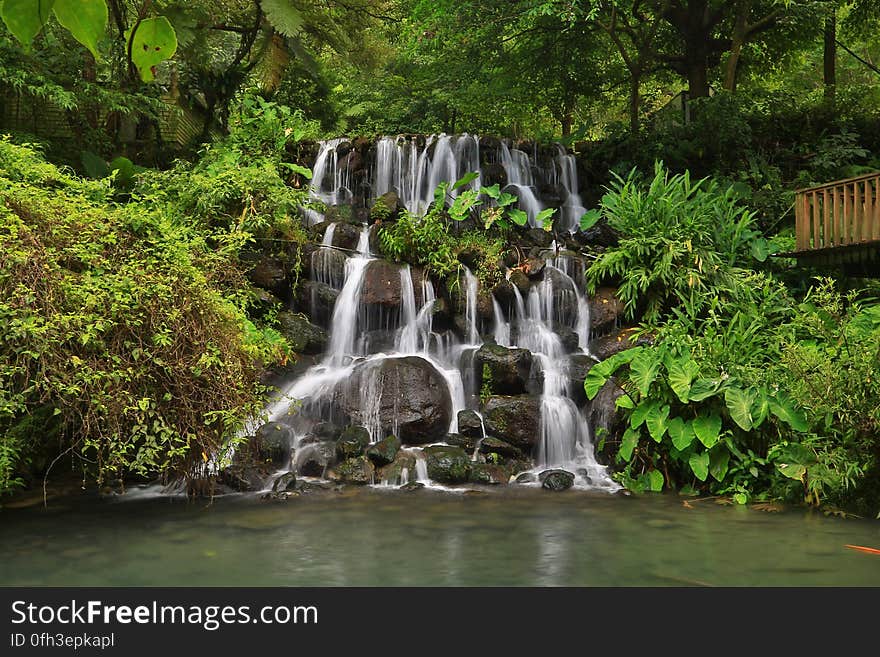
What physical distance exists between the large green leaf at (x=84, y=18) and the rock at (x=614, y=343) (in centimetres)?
948

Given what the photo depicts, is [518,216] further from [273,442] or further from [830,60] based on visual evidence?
[830,60]

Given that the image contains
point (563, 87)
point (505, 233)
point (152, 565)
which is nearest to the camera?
point (152, 565)

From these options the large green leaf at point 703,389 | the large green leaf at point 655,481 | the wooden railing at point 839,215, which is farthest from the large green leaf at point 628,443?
the wooden railing at point 839,215

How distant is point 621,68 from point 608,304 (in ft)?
34.1

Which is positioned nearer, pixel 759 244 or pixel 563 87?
pixel 759 244

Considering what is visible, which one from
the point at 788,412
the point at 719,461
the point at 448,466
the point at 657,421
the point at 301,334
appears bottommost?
the point at 448,466

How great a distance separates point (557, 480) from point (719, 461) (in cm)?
165

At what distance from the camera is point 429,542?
6.48 meters

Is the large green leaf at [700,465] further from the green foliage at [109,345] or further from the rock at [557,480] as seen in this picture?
the green foliage at [109,345]

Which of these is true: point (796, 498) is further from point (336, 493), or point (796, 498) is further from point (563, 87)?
point (563, 87)

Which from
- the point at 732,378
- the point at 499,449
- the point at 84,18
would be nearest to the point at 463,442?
the point at 499,449

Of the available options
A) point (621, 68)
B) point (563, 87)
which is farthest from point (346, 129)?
point (621, 68)

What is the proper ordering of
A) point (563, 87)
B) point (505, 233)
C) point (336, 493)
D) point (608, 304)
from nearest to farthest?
point (336, 493), point (608, 304), point (505, 233), point (563, 87)

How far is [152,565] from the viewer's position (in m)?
5.79
